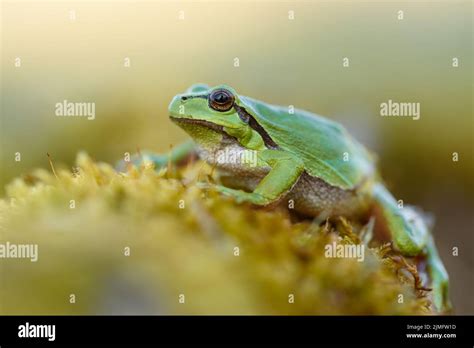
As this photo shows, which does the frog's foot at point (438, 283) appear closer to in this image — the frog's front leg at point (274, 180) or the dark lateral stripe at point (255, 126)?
the frog's front leg at point (274, 180)

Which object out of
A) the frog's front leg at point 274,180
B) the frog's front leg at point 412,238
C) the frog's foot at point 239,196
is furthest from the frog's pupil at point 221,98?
the frog's front leg at point 412,238

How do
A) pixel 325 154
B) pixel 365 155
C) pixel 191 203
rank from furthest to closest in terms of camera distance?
pixel 365 155
pixel 325 154
pixel 191 203

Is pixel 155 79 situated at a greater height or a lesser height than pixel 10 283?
greater

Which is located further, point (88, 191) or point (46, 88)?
point (46, 88)

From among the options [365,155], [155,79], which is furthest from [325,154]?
[155,79]

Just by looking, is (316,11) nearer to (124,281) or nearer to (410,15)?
(410,15)
